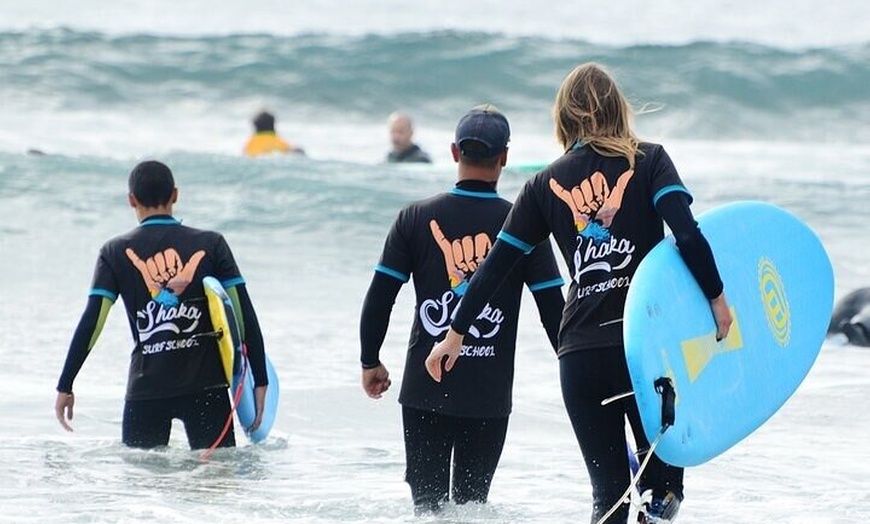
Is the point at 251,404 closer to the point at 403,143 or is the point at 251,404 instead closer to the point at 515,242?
the point at 515,242

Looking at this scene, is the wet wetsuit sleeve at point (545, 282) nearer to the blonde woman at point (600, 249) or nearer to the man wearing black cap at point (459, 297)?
the man wearing black cap at point (459, 297)

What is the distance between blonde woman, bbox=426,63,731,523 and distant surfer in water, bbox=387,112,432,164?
1146cm

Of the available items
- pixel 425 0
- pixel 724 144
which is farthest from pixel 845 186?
pixel 425 0

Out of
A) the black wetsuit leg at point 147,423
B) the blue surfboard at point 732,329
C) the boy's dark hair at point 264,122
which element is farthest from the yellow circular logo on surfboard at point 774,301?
the boy's dark hair at point 264,122

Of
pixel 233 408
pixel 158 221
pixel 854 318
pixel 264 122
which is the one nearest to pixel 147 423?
pixel 233 408

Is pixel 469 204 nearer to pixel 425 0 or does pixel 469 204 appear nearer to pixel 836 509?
pixel 836 509

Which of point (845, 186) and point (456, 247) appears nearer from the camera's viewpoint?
point (456, 247)

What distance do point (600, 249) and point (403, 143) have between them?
11831 millimetres

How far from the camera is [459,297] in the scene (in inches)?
174

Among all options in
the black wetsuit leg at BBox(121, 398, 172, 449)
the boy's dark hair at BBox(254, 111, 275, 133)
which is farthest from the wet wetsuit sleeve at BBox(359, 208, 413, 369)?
the boy's dark hair at BBox(254, 111, 275, 133)

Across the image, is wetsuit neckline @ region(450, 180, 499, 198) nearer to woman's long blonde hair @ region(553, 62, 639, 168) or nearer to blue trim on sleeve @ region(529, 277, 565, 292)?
blue trim on sleeve @ region(529, 277, 565, 292)

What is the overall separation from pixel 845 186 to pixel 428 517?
13.1 metres

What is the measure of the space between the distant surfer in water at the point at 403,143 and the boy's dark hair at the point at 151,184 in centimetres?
996

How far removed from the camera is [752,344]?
405 centimetres
